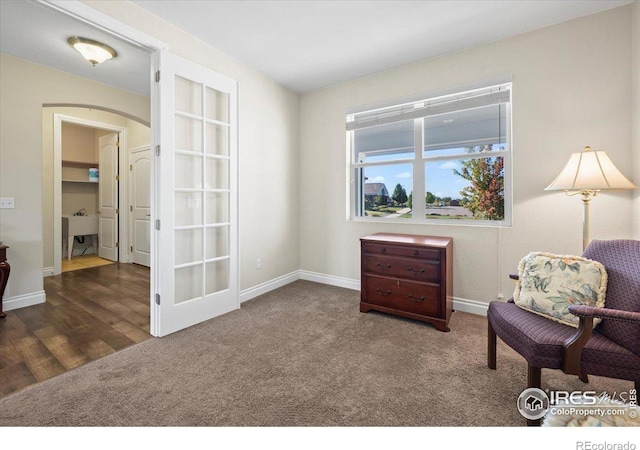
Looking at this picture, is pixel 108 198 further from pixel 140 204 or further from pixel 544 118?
pixel 544 118

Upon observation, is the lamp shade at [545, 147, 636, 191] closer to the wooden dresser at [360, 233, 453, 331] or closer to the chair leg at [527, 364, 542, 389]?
the wooden dresser at [360, 233, 453, 331]

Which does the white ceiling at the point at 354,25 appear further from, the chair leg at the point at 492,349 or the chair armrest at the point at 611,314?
the chair leg at the point at 492,349

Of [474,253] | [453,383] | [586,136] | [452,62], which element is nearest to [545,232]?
[474,253]

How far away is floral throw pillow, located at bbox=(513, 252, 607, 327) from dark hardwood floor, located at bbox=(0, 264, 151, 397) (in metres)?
2.88

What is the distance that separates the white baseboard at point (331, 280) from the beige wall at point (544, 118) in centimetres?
84

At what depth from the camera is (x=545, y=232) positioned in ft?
8.55

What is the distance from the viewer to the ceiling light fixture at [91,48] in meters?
2.76

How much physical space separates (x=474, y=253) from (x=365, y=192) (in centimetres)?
146

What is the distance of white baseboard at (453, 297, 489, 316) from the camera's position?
2912mm

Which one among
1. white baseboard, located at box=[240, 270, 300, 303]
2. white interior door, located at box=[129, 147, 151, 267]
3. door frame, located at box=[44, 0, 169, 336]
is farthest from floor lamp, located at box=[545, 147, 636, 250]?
white interior door, located at box=[129, 147, 151, 267]

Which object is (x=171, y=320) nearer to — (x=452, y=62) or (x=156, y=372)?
(x=156, y=372)

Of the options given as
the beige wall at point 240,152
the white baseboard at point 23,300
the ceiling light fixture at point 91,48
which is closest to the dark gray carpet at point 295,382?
the beige wall at point 240,152

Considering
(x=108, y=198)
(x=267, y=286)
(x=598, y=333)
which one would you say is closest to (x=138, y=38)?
(x=267, y=286)

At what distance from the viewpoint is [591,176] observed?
1.99m
